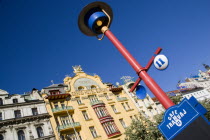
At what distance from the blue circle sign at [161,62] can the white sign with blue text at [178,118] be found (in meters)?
1.74

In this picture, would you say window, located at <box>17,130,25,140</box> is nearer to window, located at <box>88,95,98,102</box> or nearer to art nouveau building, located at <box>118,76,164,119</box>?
window, located at <box>88,95,98,102</box>

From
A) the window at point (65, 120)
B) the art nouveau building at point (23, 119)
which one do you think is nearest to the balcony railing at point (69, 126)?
the window at point (65, 120)

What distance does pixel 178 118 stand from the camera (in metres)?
3.90

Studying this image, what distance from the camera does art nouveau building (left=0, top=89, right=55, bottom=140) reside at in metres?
22.3

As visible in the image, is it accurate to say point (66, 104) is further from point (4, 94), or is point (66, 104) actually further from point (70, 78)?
point (4, 94)

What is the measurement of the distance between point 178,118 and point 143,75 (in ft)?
7.81

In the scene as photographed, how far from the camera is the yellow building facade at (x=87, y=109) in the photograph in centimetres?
2653

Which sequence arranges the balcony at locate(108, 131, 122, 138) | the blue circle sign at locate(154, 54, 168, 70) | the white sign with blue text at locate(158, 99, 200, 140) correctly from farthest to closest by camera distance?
the balcony at locate(108, 131, 122, 138)
the blue circle sign at locate(154, 54, 168, 70)
the white sign with blue text at locate(158, 99, 200, 140)

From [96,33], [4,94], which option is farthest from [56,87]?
[96,33]

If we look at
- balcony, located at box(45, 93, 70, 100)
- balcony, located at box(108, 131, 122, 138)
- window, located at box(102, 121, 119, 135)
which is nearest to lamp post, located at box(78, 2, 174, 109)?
balcony, located at box(45, 93, 70, 100)

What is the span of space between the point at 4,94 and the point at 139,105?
26.7m

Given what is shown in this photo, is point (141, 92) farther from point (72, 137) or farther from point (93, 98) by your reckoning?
point (93, 98)

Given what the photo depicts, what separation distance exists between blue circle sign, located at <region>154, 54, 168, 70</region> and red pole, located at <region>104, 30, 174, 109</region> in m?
0.61

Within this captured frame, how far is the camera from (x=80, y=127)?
88.7 feet
